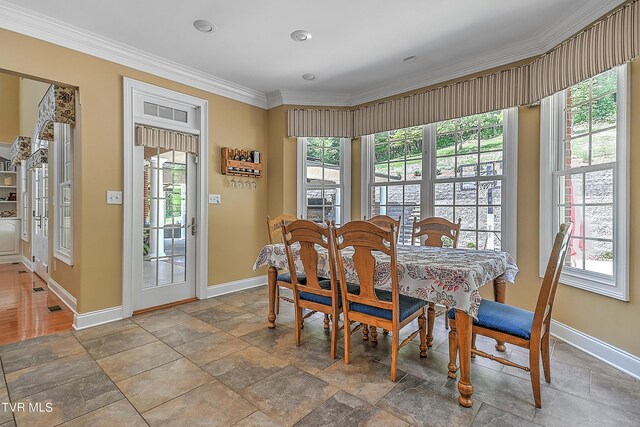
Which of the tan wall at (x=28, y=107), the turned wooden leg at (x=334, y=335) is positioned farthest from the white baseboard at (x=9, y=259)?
the turned wooden leg at (x=334, y=335)

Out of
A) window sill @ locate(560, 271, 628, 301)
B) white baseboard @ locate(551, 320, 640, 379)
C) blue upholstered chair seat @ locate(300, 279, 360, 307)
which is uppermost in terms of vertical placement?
window sill @ locate(560, 271, 628, 301)

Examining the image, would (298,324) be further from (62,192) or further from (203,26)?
(62,192)

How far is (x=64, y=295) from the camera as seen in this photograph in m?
3.60

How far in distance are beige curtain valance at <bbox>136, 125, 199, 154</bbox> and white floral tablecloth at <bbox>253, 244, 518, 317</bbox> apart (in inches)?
83.0

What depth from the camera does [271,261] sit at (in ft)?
9.25

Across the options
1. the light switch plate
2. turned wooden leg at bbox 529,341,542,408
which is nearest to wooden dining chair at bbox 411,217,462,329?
turned wooden leg at bbox 529,341,542,408

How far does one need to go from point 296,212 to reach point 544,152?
114 inches

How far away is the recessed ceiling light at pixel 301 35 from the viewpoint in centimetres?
287

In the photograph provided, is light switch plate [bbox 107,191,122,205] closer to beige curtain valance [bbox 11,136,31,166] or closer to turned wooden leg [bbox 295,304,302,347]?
turned wooden leg [bbox 295,304,302,347]

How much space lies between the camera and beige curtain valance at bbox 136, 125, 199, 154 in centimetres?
328

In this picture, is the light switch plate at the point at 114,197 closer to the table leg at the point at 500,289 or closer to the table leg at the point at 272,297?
the table leg at the point at 272,297

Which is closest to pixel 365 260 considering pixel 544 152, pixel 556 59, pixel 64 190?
→ pixel 544 152

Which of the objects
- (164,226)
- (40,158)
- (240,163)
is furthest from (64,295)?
(240,163)

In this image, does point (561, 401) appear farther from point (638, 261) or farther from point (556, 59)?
point (556, 59)
